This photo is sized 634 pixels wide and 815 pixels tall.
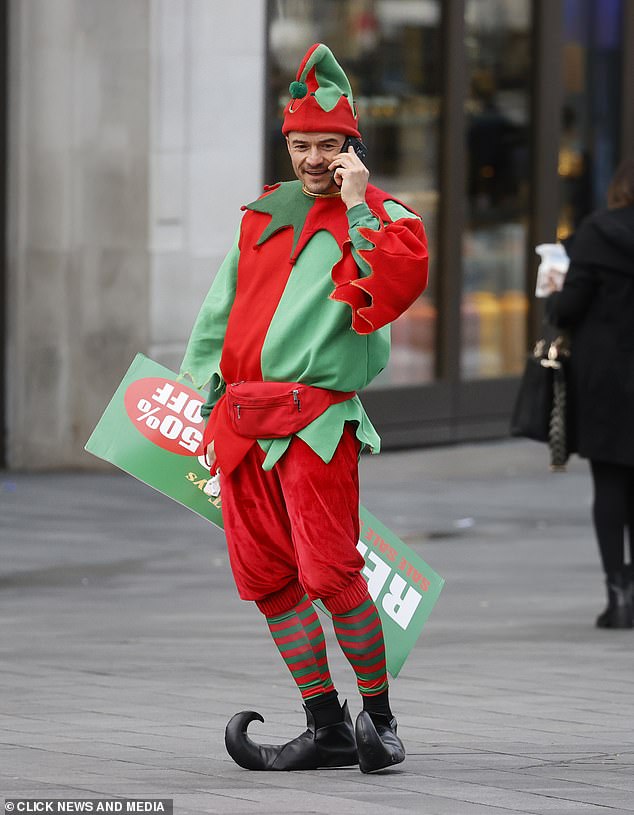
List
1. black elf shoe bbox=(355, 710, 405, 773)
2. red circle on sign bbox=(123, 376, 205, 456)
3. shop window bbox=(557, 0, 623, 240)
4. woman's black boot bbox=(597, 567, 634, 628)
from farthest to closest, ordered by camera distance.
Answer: shop window bbox=(557, 0, 623, 240) → woman's black boot bbox=(597, 567, 634, 628) → red circle on sign bbox=(123, 376, 205, 456) → black elf shoe bbox=(355, 710, 405, 773)

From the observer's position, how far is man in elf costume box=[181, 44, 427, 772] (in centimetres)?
521

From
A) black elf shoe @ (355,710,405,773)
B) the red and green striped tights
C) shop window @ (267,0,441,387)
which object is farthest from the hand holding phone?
shop window @ (267,0,441,387)

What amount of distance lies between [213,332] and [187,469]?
0.48m

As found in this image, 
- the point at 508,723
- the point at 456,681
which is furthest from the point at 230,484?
the point at 456,681

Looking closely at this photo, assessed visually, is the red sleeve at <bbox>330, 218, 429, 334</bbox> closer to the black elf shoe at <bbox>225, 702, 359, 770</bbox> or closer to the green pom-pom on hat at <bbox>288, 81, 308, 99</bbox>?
the green pom-pom on hat at <bbox>288, 81, 308, 99</bbox>

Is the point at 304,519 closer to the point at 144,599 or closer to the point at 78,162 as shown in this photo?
the point at 144,599

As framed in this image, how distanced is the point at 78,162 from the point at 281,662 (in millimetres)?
6037

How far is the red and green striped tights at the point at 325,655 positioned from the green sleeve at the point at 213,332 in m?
0.63

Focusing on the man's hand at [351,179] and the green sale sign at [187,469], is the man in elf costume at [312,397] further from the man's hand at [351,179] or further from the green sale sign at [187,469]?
the green sale sign at [187,469]

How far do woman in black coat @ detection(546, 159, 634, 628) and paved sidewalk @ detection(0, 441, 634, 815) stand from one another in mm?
418

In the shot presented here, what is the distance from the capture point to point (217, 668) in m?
7.07

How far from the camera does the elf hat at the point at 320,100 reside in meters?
5.30

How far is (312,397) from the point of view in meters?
5.27

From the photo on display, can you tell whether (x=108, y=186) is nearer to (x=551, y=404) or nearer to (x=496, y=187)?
(x=496, y=187)
